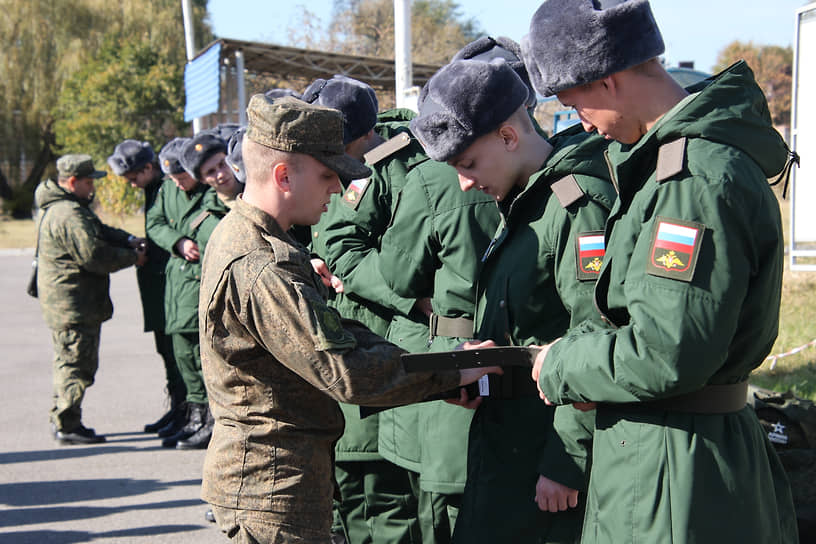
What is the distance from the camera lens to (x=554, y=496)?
234 centimetres

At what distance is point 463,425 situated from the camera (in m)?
2.77

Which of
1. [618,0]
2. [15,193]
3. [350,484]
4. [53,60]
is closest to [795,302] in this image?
[350,484]

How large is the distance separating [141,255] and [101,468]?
71.9 inches

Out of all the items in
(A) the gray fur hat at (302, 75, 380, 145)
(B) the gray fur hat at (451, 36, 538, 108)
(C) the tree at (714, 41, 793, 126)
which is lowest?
(A) the gray fur hat at (302, 75, 380, 145)

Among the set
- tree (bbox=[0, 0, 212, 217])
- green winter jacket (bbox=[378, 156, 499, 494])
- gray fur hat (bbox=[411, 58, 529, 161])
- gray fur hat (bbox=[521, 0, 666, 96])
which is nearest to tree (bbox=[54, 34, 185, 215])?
tree (bbox=[0, 0, 212, 217])

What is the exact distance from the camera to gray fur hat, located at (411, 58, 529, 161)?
249cm

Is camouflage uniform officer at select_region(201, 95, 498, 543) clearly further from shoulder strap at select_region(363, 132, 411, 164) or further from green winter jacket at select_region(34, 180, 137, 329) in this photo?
green winter jacket at select_region(34, 180, 137, 329)

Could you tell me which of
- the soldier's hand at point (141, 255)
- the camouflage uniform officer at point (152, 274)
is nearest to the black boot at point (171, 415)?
the camouflage uniform officer at point (152, 274)

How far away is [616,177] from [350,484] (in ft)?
7.41

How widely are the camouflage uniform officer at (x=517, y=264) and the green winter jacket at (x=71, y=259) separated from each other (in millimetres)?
4574

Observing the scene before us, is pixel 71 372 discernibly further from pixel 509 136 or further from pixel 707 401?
pixel 707 401

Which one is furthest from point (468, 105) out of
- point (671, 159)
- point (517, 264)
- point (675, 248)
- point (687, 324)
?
point (687, 324)

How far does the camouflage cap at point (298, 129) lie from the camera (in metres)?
2.20

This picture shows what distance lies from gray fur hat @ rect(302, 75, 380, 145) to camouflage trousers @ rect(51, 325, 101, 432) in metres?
3.81
